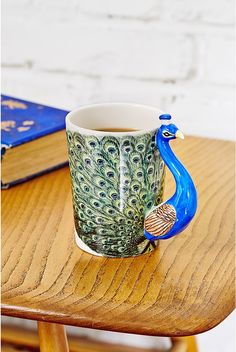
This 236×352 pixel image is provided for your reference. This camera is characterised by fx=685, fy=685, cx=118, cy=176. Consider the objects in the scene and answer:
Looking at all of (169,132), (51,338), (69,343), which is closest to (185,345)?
(69,343)

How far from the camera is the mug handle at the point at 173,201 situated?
0.54 m

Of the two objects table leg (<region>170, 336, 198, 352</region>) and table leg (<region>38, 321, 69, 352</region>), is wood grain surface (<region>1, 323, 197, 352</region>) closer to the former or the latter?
table leg (<region>170, 336, 198, 352</region>)

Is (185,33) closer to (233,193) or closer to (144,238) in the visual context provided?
(233,193)

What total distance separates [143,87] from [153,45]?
0.06 m

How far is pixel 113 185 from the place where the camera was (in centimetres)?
55

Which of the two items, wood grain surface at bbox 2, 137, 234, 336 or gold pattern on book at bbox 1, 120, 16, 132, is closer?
wood grain surface at bbox 2, 137, 234, 336

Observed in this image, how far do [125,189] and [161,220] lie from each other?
0.04 metres

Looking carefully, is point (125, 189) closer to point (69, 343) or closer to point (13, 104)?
point (13, 104)

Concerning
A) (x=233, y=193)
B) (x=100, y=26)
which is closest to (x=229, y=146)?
(x=233, y=193)

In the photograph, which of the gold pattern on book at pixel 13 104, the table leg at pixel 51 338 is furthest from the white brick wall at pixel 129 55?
the table leg at pixel 51 338

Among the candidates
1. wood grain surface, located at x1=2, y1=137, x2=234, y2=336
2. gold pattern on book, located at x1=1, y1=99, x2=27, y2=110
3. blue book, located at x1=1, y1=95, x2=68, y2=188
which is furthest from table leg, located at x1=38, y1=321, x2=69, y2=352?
gold pattern on book, located at x1=1, y1=99, x2=27, y2=110

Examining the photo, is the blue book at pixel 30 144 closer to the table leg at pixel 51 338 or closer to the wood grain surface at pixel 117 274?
the wood grain surface at pixel 117 274

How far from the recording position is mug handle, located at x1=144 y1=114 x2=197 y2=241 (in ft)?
1.78

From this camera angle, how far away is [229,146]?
814mm
